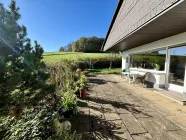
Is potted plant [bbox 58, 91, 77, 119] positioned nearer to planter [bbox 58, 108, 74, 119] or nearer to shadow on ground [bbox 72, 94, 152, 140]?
planter [bbox 58, 108, 74, 119]

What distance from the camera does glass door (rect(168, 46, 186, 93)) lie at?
5.85 metres

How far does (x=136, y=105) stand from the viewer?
4688 millimetres

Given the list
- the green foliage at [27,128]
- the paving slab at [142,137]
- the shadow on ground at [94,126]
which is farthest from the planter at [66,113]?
the paving slab at [142,137]

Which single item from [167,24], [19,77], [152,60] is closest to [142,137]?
[19,77]

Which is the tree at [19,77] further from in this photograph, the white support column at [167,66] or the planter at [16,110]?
the white support column at [167,66]

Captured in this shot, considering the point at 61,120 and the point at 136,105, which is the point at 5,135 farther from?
the point at 136,105

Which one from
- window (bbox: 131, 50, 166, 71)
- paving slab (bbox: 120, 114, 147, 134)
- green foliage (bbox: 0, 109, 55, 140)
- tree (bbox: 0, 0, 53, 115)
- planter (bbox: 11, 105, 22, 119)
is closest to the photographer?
tree (bbox: 0, 0, 53, 115)

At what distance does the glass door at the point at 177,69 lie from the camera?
5.85 meters

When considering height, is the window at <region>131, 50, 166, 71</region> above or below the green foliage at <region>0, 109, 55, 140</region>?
above

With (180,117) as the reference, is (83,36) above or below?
above

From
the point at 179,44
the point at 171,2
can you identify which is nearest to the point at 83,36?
the point at 179,44

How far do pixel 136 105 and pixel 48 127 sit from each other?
125 inches

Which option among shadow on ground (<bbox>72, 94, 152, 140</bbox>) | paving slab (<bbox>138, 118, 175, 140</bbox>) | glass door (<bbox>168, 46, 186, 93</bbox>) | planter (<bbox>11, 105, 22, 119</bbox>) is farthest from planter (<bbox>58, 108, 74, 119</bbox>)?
glass door (<bbox>168, 46, 186, 93</bbox>)

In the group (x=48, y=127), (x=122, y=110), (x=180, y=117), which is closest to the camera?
(x=48, y=127)
